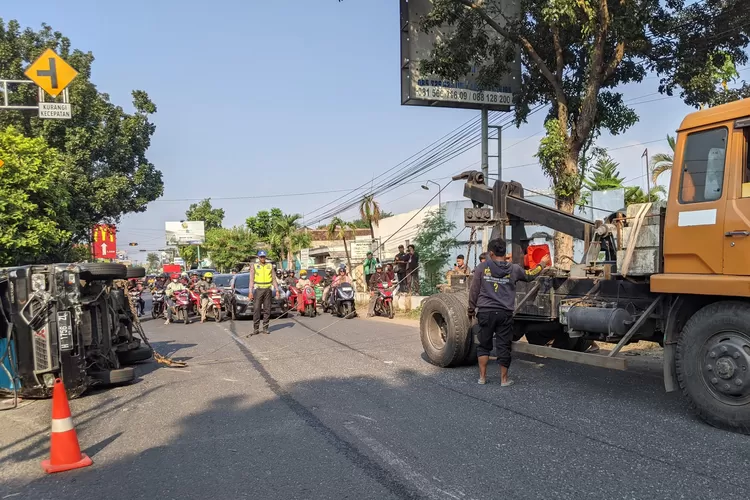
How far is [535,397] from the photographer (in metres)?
6.57

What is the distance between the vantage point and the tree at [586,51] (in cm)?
1191

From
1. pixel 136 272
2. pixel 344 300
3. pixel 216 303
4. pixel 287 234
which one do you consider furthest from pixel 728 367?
pixel 287 234

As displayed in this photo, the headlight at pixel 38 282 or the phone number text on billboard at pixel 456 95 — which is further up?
the phone number text on billboard at pixel 456 95

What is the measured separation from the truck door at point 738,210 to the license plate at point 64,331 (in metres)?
6.95

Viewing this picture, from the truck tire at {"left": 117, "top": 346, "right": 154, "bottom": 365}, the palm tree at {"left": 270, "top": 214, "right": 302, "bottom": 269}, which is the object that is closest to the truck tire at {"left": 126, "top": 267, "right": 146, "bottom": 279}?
the truck tire at {"left": 117, "top": 346, "right": 154, "bottom": 365}

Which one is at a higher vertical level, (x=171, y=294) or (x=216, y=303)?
(x=171, y=294)

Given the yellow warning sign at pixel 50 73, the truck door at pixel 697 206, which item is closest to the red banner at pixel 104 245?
the yellow warning sign at pixel 50 73

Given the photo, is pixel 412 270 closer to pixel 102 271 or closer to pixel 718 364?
pixel 102 271

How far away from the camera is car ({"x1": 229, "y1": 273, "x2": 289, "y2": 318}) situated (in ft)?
59.5

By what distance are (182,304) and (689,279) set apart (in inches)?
626

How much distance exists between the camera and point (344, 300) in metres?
17.8

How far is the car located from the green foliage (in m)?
35.4

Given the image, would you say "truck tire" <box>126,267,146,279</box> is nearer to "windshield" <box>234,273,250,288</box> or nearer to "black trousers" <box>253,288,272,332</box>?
"black trousers" <box>253,288,272,332</box>

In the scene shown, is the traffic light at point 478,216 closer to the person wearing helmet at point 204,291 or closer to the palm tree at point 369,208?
the person wearing helmet at point 204,291
